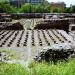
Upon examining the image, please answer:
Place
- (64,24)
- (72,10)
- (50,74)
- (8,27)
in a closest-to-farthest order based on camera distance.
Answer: (50,74) < (8,27) < (64,24) < (72,10)

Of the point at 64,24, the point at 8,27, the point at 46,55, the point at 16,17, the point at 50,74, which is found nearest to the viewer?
the point at 50,74

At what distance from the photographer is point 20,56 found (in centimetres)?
906

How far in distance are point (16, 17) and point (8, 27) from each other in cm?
1472

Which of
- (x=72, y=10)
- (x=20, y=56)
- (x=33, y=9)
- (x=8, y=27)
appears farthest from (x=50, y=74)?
(x=33, y=9)

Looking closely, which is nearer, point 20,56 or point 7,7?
point 20,56

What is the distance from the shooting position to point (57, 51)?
769cm

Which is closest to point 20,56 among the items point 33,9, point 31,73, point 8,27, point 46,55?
point 46,55

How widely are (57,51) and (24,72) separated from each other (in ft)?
8.29

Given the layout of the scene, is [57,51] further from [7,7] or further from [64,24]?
[7,7]

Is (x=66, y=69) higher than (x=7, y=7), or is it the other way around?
(x=66, y=69)

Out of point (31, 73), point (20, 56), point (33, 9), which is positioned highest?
point (31, 73)

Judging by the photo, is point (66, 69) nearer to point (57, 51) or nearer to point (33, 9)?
point (57, 51)

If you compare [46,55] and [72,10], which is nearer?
[46,55]

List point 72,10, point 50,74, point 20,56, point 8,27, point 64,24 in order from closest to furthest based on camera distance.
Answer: point 50,74, point 20,56, point 8,27, point 64,24, point 72,10
